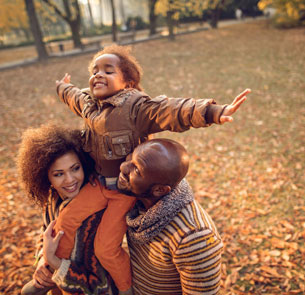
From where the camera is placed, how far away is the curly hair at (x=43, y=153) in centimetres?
211

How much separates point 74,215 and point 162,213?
0.80 metres

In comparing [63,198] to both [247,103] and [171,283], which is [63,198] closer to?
[171,283]

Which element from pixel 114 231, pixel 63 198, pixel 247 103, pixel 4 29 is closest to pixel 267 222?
pixel 114 231

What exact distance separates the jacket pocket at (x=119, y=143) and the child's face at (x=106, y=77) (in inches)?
14.1

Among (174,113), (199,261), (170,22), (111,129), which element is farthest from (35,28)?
(199,261)

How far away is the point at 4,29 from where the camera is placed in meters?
23.8

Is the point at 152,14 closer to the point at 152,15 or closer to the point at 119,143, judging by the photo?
the point at 152,15

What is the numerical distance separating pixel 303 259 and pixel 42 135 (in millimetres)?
4019

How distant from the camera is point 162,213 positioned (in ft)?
5.71

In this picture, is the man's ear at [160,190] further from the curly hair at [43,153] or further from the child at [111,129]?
the curly hair at [43,153]

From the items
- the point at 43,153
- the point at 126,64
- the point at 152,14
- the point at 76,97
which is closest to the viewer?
the point at 43,153

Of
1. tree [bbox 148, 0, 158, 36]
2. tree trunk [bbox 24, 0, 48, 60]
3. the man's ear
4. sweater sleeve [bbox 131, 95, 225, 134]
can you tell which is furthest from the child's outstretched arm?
tree [bbox 148, 0, 158, 36]

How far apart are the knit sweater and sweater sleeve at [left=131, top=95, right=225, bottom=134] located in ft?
1.60

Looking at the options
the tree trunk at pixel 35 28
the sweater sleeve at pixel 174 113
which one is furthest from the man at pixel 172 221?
the tree trunk at pixel 35 28
